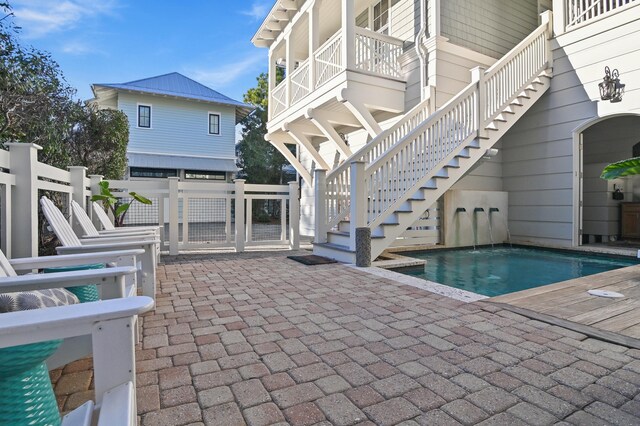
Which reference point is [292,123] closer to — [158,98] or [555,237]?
[555,237]

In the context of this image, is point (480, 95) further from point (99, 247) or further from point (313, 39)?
point (99, 247)

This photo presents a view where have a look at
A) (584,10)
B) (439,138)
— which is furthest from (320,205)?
(584,10)

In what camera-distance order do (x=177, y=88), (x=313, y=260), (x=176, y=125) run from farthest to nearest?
1. (x=177, y=88)
2. (x=176, y=125)
3. (x=313, y=260)

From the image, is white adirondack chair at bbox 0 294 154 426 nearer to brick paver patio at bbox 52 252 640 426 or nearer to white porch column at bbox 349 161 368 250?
brick paver patio at bbox 52 252 640 426

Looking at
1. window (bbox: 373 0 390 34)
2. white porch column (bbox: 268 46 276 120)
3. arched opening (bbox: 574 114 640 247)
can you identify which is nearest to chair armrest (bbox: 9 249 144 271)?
window (bbox: 373 0 390 34)

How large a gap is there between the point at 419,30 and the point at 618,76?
3.55 meters

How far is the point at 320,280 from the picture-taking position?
4.00 meters

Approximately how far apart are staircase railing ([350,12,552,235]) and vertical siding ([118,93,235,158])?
12.1 m

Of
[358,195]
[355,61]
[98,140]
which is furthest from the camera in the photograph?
[98,140]

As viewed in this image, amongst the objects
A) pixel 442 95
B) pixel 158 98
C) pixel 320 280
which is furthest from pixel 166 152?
pixel 320 280

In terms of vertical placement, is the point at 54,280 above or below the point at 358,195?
below

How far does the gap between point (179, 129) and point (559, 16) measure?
530 inches

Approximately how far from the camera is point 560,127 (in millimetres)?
7051

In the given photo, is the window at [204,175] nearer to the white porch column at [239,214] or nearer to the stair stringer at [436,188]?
the white porch column at [239,214]
